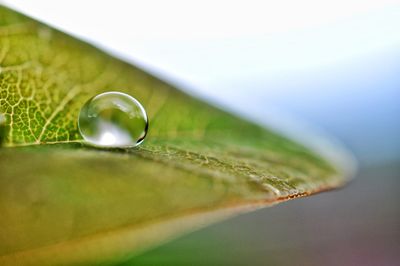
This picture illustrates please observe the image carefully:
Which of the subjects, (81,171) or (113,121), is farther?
(113,121)

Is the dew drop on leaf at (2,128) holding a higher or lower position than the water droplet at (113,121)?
lower

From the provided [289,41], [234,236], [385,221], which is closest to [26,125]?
[234,236]

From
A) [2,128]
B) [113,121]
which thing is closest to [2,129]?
[2,128]

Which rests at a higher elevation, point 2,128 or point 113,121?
point 113,121

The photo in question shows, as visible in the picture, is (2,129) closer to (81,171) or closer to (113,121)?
(81,171)

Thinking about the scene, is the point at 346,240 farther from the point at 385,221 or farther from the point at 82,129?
the point at 82,129
